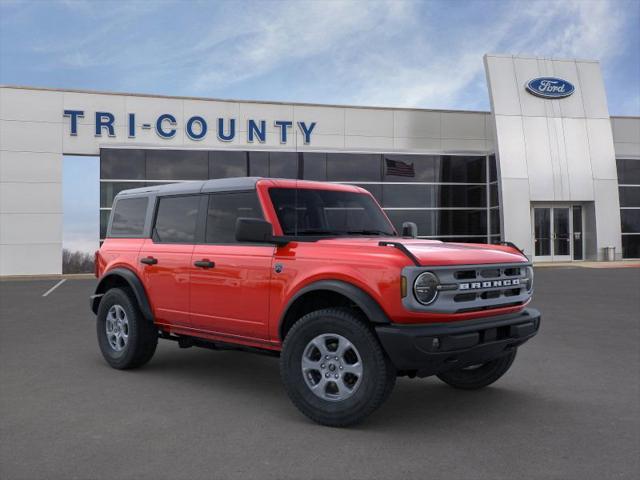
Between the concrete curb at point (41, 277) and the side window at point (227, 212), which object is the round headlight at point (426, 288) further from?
the concrete curb at point (41, 277)

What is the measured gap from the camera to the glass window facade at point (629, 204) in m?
27.7

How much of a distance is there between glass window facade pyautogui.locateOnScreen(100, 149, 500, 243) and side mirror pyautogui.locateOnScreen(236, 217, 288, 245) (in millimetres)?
19703

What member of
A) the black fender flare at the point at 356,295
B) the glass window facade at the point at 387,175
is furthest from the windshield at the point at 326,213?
the glass window facade at the point at 387,175

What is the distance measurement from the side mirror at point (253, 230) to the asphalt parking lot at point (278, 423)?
4.58 feet

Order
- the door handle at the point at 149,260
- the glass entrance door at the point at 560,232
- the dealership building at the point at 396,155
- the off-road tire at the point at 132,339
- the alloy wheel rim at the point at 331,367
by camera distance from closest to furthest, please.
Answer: the alloy wheel rim at the point at 331,367
the door handle at the point at 149,260
the off-road tire at the point at 132,339
the dealership building at the point at 396,155
the glass entrance door at the point at 560,232

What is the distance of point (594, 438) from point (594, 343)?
4.09 m

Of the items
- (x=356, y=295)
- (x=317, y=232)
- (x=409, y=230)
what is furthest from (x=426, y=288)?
(x=409, y=230)

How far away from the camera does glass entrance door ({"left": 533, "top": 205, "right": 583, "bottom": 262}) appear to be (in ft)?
87.5

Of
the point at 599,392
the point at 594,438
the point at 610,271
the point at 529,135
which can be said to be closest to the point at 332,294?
the point at 594,438

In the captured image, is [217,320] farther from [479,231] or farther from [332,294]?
[479,231]

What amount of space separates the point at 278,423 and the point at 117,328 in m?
2.77

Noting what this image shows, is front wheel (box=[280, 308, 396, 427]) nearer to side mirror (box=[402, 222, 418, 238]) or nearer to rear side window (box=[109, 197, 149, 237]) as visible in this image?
side mirror (box=[402, 222, 418, 238])

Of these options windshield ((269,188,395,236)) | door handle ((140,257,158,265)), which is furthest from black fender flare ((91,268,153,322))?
windshield ((269,188,395,236))

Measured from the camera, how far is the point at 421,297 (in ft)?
13.8
